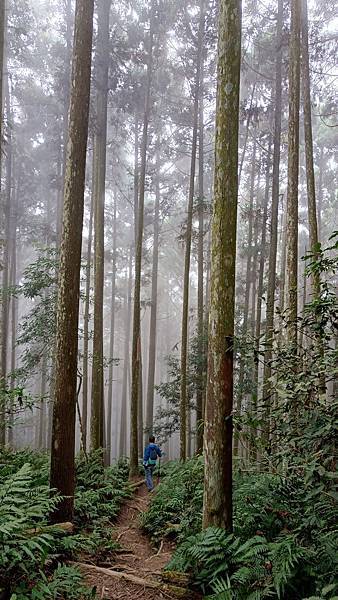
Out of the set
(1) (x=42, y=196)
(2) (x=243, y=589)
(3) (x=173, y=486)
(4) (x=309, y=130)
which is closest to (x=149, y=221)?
(1) (x=42, y=196)

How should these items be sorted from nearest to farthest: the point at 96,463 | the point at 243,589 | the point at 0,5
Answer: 1. the point at 243,589
2. the point at 0,5
3. the point at 96,463

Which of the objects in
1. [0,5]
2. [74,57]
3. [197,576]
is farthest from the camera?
[0,5]

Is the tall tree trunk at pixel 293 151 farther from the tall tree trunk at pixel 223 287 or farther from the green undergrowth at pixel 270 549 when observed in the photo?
the green undergrowth at pixel 270 549

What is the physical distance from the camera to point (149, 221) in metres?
23.7

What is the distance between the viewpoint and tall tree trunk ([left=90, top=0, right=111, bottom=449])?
38.8 feet

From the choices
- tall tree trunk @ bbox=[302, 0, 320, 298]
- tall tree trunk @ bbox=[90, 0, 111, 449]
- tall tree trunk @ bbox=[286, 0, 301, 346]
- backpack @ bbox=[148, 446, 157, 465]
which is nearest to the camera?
tall tree trunk @ bbox=[286, 0, 301, 346]

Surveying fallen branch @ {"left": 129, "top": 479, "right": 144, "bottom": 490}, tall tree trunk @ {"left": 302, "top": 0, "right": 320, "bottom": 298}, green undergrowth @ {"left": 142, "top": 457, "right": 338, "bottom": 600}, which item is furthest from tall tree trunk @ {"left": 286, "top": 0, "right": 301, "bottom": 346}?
fallen branch @ {"left": 129, "top": 479, "right": 144, "bottom": 490}

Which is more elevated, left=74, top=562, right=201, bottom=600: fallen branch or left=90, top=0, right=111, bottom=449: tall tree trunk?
left=90, top=0, right=111, bottom=449: tall tree trunk

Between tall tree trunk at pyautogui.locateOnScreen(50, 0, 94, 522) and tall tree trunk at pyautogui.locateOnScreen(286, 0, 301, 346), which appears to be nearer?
tall tree trunk at pyautogui.locateOnScreen(50, 0, 94, 522)

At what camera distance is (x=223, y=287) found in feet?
14.9

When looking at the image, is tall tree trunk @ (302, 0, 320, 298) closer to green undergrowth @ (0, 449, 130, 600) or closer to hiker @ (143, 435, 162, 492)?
green undergrowth @ (0, 449, 130, 600)

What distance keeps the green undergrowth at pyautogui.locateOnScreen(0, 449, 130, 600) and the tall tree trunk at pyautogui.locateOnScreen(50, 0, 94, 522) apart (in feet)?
1.25

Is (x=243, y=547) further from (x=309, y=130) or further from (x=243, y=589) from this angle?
(x=309, y=130)

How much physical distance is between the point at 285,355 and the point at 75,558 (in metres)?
4.01
